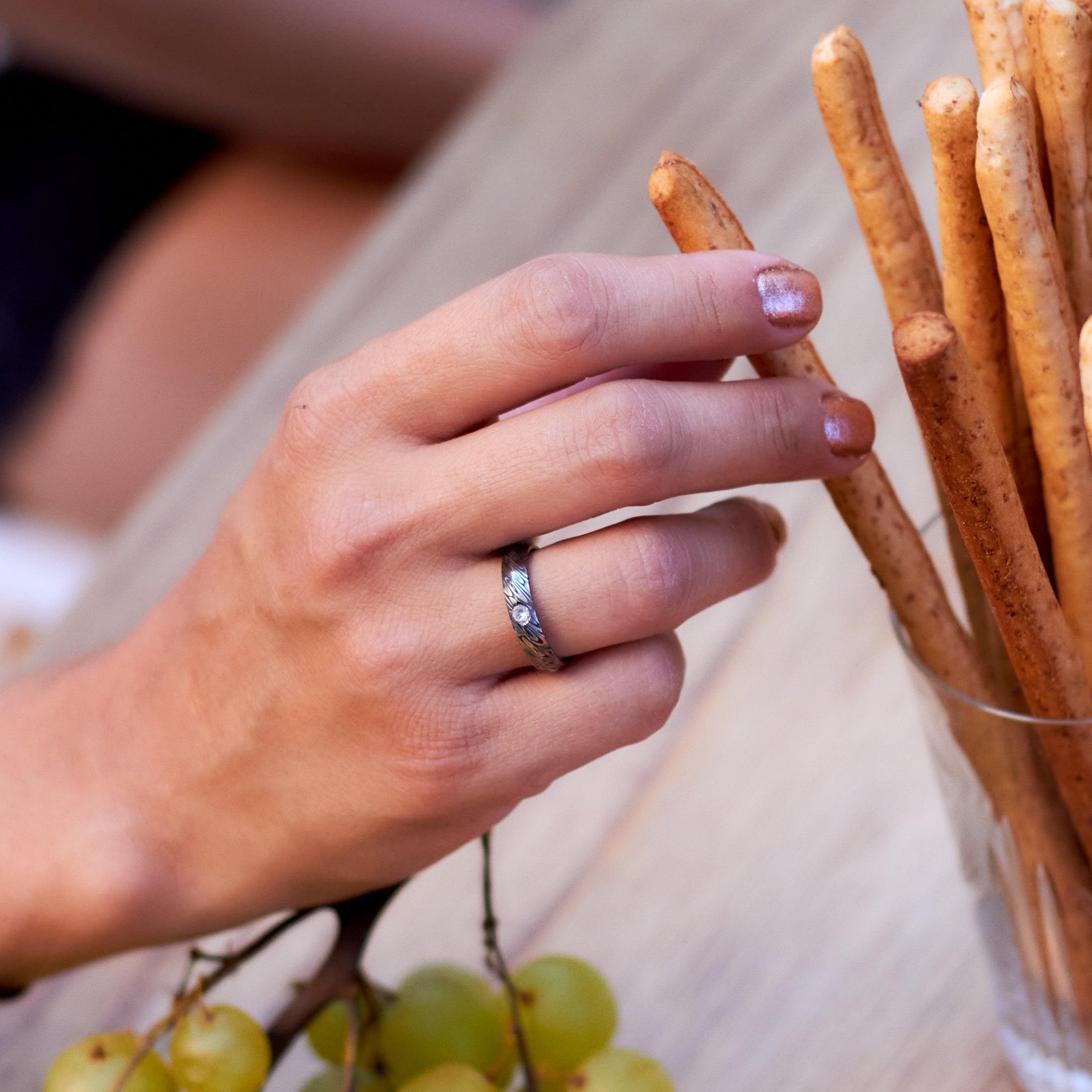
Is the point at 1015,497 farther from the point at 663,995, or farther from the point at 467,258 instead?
the point at 467,258

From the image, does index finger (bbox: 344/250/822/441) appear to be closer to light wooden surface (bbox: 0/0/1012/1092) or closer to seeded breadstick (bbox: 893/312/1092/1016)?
seeded breadstick (bbox: 893/312/1092/1016)

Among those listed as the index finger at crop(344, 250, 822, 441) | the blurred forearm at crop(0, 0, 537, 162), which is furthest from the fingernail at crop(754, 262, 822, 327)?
the blurred forearm at crop(0, 0, 537, 162)

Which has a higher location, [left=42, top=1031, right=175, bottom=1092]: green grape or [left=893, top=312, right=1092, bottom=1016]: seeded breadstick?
[left=893, top=312, right=1092, bottom=1016]: seeded breadstick

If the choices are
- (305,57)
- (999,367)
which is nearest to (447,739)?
(999,367)

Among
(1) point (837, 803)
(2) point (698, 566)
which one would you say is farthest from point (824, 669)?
(2) point (698, 566)

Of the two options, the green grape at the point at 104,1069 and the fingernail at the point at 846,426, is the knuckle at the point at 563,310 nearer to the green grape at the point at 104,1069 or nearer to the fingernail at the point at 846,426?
the fingernail at the point at 846,426

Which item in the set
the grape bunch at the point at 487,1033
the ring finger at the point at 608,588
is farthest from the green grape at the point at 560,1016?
the ring finger at the point at 608,588

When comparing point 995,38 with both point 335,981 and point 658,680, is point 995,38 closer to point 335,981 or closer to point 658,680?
point 658,680
